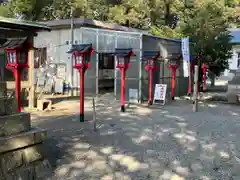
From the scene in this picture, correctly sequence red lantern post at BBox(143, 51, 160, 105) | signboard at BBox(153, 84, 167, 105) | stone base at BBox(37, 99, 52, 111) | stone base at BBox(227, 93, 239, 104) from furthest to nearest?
stone base at BBox(227, 93, 239, 104), signboard at BBox(153, 84, 167, 105), red lantern post at BBox(143, 51, 160, 105), stone base at BBox(37, 99, 52, 111)

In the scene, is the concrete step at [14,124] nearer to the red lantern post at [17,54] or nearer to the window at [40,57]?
the red lantern post at [17,54]

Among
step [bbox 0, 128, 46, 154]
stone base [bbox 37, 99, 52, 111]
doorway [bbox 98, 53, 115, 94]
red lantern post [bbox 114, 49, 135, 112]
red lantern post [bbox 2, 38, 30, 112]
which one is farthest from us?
doorway [bbox 98, 53, 115, 94]

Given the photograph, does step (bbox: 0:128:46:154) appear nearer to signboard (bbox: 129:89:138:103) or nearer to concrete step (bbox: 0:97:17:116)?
concrete step (bbox: 0:97:17:116)

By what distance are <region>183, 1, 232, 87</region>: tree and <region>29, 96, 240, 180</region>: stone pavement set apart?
265 inches

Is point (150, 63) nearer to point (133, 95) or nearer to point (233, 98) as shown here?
point (133, 95)

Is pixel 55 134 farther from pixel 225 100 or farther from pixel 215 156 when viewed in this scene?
pixel 225 100

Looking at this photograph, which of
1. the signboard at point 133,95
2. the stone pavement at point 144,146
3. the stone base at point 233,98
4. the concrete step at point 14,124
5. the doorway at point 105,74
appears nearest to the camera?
the concrete step at point 14,124

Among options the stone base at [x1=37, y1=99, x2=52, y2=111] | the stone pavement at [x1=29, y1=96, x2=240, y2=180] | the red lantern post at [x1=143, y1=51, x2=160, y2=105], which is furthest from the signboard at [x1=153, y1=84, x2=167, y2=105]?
the stone base at [x1=37, y1=99, x2=52, y2=111]

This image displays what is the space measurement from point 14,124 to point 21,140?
0.72 feet

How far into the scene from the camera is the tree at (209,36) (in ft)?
49.3

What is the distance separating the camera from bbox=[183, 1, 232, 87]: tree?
15.0 m

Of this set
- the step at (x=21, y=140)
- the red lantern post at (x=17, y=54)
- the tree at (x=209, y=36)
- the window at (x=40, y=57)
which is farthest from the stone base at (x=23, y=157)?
the tree at (x=209, y=36)

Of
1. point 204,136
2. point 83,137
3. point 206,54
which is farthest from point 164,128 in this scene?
point 206,54

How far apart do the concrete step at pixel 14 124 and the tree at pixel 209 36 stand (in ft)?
40.1
